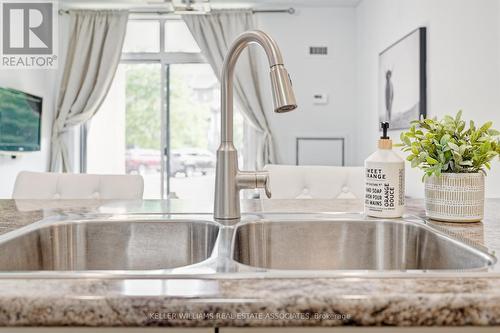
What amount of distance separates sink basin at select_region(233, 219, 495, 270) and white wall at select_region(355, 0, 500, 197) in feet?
4.21

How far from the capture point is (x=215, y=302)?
0.47 m

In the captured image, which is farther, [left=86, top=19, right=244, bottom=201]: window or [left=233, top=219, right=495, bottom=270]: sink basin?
[left=86, top=19, right=244, bottom=201]: window

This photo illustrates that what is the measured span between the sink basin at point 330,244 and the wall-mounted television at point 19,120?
10.1 feet

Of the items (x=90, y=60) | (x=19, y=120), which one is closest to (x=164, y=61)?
(x=90, y=60)

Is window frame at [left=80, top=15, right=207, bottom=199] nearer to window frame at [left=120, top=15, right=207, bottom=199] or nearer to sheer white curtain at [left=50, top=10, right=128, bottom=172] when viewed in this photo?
window frame at [left=120, top=15, right=207, bottom=199]

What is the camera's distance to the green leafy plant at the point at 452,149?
0.89m

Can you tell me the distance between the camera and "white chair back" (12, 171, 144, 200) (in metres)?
1.71

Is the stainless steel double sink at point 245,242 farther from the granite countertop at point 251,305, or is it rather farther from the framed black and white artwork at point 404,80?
the framed black and white artwork at point 404,80

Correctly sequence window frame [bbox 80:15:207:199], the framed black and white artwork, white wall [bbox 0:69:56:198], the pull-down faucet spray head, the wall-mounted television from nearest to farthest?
1. the pull-down faucet spray head
2. the framed black and white artwork
3. the wall-mounted television
4. white wall [bbox 0:69:56:198]
5. window frame [bbox 80:15:207:199]

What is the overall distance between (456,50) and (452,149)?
5.43 ft

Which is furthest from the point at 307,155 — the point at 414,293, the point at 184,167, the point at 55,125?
the point at 414,293

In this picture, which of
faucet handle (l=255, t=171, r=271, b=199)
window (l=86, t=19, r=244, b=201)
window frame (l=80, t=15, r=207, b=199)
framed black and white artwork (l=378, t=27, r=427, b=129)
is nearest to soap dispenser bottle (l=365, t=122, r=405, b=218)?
faucet handle (l=255, t=171, r=271, b=199)

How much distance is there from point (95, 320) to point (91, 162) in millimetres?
4483

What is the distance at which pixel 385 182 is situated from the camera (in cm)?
90
